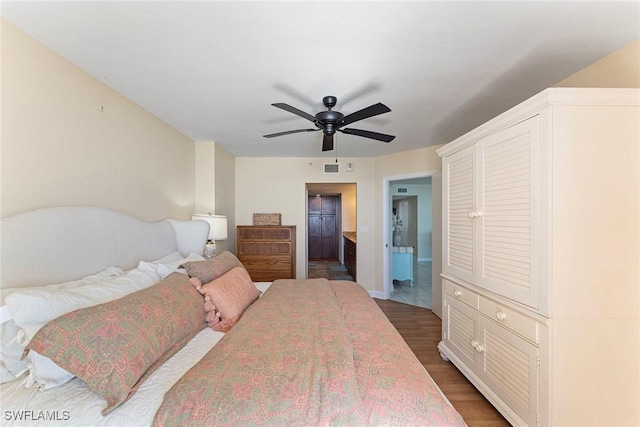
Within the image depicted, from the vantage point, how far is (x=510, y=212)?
1694 millimetres

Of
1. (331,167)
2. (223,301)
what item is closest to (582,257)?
(223,301)

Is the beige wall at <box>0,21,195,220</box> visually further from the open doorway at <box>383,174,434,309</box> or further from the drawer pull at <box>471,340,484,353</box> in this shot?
the open doorway at <box>383,174,434,309</box>

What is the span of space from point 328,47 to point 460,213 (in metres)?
1.64

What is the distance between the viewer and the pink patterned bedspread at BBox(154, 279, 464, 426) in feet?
3.09

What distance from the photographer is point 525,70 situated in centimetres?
185

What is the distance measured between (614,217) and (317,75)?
6.22ft

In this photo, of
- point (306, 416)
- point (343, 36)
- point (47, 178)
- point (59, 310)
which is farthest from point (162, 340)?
point (343, 36)

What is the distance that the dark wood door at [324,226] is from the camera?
847cm

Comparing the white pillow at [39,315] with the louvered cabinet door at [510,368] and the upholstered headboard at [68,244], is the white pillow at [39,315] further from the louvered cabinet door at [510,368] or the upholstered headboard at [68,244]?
the louvered cabinet door at [510,368]

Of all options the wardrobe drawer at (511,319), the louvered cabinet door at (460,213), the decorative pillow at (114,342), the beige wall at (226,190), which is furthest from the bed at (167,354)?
the beige wall at (226,190)

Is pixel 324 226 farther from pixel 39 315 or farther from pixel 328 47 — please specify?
pixel 39 315

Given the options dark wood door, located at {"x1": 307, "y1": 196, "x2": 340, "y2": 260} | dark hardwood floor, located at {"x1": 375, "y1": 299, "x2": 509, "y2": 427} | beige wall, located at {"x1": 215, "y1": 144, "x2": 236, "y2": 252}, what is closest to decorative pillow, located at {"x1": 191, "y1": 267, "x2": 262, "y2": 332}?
dark hardwood floor, located at {"x1": 375, "y1": 299, "x2": 509, "y2": 427}

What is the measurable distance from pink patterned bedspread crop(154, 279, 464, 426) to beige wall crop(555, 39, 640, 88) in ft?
6.71

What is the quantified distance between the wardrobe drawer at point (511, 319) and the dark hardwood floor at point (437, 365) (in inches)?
25.9
